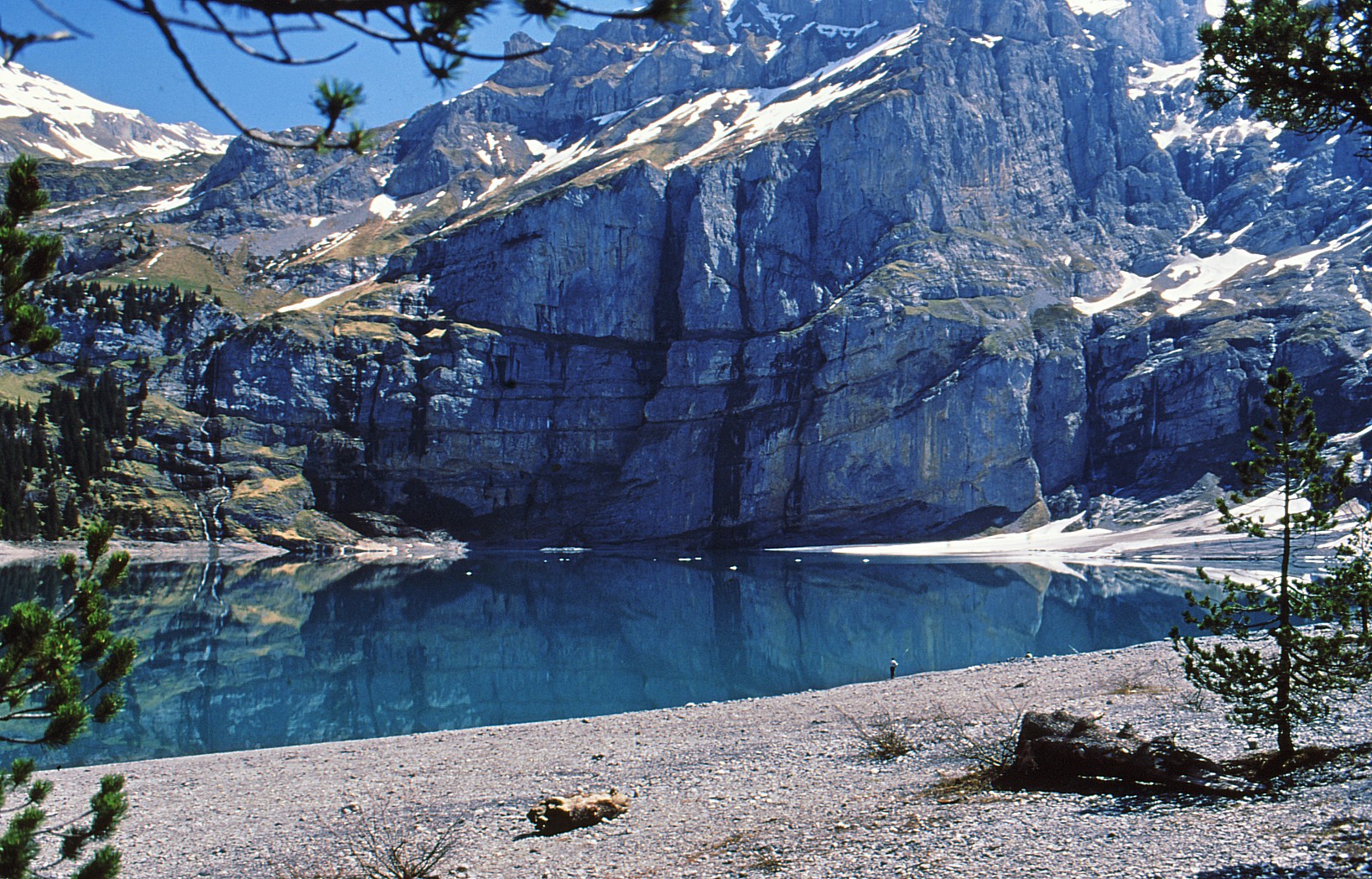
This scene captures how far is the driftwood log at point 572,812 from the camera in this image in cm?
1466

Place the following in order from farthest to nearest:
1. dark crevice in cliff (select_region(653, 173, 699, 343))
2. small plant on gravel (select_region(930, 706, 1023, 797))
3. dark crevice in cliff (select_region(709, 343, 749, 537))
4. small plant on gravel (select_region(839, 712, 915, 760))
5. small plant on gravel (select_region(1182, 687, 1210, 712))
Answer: dark crevice in cliff (select_region(653, 173, 699, 343)) < dark crevice in cliff (select_region(709, 343, 749, 537)) < small plant on gravel (select_region(1182, 687, 1210, 712)) < small plant on gravel (select_region(839, 712, 915, 760)) < small plant on gravel (select_region(930, 706, 1023, 797))

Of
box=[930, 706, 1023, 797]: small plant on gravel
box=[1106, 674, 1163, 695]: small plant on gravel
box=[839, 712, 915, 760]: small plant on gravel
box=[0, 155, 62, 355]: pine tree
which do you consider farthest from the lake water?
box=[0, 155, 62, 355]: pine tree

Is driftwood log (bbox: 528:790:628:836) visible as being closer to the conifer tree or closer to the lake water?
the conifer tree

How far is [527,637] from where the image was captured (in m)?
52.9

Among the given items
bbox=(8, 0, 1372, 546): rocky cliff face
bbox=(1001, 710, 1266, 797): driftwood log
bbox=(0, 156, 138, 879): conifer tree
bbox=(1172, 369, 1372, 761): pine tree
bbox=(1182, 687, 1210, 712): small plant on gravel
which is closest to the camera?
bbox=(0, 156, 138, 879): conifer tree

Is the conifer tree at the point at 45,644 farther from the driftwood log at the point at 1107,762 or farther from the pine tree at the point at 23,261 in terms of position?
the driftwood log at the point at 1107,762

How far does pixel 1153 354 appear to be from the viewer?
130 metres

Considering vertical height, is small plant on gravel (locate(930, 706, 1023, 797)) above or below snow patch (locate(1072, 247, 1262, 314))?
below

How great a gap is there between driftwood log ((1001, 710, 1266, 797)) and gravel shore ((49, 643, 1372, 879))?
1.58 ft

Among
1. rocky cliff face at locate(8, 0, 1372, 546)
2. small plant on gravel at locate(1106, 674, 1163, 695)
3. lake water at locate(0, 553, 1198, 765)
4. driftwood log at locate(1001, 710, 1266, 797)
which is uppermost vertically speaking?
rocky cliff face at locate(8, 0, 1372, 546)

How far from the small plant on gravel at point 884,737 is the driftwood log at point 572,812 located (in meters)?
5.94

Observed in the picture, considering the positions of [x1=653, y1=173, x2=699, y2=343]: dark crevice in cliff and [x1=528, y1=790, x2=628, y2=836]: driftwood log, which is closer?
[x1=528, y1=790, x2=628, y2=836]: driftwood log

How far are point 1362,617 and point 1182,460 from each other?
12272 cm

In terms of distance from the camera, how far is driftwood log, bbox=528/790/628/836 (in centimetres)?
1466
